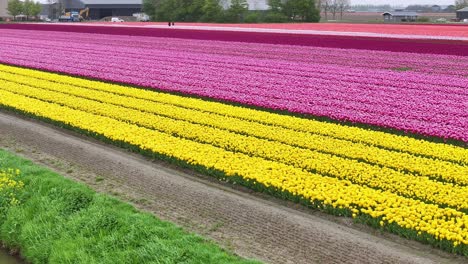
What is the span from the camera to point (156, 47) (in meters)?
40.4

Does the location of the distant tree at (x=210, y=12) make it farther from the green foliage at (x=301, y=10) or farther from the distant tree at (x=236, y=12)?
the green foliage at (x=301, y=10)

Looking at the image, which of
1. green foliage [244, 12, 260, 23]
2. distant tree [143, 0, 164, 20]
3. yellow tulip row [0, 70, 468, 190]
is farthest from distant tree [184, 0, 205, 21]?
yellow tulip row [0, 70, 468, 190]

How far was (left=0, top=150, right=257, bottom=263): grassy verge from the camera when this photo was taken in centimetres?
812

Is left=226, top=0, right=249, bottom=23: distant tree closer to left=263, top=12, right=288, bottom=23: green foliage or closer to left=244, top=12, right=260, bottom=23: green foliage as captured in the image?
left=244, top=12, right=260, bottom=23: green foliage

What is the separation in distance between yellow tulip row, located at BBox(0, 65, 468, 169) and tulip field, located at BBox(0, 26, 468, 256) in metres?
0.04

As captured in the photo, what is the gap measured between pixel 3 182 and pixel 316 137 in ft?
23.8

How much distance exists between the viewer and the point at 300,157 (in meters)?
12.6

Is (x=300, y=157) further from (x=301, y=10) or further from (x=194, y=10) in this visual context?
(x=194, y=10)

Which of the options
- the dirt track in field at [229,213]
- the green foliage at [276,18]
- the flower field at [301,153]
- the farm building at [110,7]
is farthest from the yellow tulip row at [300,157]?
the farm building at [110,7]

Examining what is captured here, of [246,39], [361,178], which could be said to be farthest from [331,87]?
[246,39]

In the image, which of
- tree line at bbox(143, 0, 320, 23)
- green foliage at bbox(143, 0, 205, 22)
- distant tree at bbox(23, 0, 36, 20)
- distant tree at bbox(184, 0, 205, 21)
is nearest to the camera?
tree line at bbox(143, 0, 320, 23)

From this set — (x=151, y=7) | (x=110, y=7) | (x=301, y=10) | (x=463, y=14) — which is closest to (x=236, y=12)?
(x=301, y=10)

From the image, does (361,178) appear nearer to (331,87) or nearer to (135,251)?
(135,251)

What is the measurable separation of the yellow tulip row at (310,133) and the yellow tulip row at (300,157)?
510 mm
